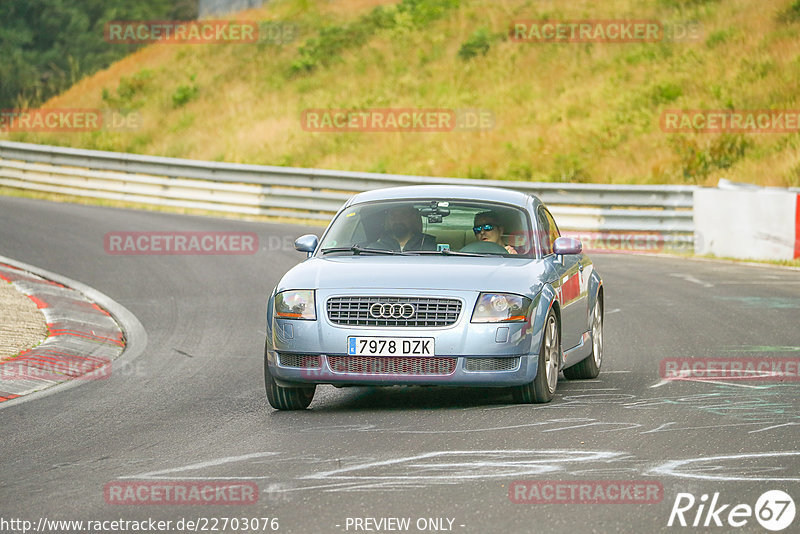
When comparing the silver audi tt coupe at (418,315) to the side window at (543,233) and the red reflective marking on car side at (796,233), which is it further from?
the red reflective marking on car side at (796,233)

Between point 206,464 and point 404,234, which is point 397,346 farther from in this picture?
point 206,464

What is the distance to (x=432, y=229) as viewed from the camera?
393 inches

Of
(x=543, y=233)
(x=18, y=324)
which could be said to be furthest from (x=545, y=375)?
(x=18, y=324)

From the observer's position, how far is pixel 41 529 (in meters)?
5.68

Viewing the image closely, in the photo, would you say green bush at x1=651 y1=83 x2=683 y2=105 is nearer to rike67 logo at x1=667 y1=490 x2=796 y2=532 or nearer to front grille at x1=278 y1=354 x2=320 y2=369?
front grille at x1=278 y1=354 x2=320 y2=369

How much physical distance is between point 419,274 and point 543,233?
5.66ft

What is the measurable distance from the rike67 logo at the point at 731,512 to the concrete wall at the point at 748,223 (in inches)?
579

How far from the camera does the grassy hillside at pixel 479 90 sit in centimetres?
3070

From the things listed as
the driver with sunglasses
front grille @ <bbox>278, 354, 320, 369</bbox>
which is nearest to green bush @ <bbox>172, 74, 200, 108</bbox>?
the driver with sunglasses

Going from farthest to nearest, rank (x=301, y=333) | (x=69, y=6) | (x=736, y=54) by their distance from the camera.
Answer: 1. (x=69, y=6)
2. (x=736, y=54)
3. (x=301, y=333)

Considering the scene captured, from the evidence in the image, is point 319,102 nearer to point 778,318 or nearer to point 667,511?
point 778,318

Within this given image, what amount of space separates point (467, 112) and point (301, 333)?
93.3ft

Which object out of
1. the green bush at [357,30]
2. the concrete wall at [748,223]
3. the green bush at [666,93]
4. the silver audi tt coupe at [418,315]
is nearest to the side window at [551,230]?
the silver audi tt coupe at [418,315]

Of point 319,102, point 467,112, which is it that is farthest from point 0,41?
point 467,112
